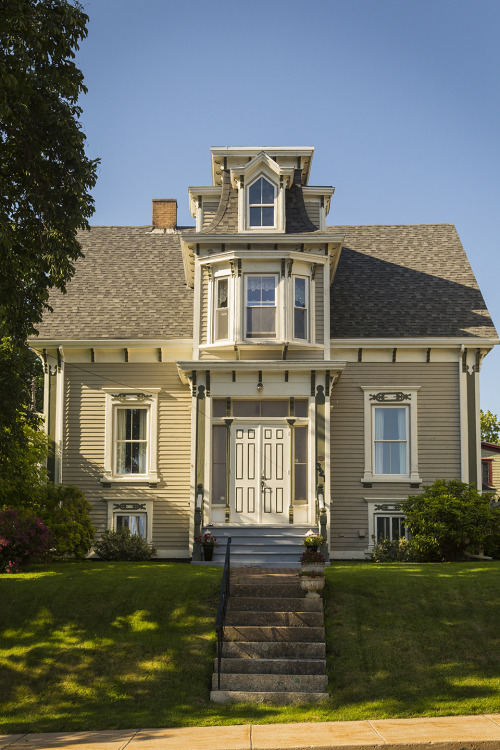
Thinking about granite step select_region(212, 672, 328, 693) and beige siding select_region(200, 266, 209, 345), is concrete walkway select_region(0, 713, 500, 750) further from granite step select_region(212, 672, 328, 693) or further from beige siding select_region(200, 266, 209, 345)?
beige siding select_region(200, 266, 209, 345)

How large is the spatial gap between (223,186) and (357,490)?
891 centimetres

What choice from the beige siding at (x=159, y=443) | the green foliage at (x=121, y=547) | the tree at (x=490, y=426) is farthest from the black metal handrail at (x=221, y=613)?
the tree at (x=490, y=426)

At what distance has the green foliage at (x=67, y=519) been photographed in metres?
18.9

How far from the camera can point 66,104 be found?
15.3 meters

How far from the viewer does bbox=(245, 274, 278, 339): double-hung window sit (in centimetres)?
2051

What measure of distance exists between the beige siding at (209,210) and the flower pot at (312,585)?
37.4ft

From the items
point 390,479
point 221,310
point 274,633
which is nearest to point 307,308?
point 221,310

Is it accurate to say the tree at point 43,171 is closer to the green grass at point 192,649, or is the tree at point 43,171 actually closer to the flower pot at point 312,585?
the green grass at point 192,649

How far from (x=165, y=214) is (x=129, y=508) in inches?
420

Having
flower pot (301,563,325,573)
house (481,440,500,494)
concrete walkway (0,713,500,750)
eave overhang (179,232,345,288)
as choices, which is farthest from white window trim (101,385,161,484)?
house (481,440,500,494)

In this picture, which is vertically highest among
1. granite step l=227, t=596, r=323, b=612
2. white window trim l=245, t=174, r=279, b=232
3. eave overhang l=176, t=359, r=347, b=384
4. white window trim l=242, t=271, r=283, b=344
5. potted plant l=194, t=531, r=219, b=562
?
white window trim l=245, t=174, r=279, b=232

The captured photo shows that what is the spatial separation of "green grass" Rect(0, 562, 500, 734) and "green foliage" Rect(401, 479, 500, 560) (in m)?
2.40

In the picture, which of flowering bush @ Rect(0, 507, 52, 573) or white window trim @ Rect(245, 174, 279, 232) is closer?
flowering bush @ Rect(0, 507, 52, 573)

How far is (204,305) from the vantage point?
834 inches
